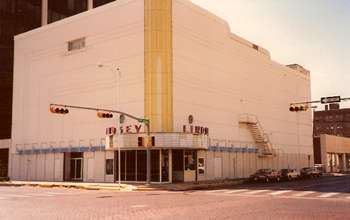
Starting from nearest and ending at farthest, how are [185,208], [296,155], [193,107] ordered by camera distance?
[185,208] < [193,107] < [296,155]

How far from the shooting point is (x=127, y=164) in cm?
5216

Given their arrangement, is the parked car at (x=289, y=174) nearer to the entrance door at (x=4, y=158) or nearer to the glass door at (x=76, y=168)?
the glass door at (x=76, y=168)

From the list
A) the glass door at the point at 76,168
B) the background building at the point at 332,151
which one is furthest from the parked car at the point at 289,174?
the background building at the point at 332,151

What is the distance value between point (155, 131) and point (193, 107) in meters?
6.72

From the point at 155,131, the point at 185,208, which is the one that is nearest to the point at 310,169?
the point at 155,131

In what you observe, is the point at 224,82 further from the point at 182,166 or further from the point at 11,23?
the point at 11,23

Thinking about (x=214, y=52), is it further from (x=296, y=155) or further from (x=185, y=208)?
(x=185, y=208)

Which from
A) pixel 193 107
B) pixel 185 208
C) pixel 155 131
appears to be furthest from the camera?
pixel 193 107

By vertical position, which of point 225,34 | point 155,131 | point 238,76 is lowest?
point 155,131

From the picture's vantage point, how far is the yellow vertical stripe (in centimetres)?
5006

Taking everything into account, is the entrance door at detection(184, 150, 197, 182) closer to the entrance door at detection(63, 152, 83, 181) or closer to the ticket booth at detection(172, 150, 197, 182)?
the ticket booth at detection(172, 150, 197, 182)

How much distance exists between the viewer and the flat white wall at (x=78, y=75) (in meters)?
52.8

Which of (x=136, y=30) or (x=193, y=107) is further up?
(x=136, y=30)

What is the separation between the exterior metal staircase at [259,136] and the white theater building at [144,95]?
0.15 m
